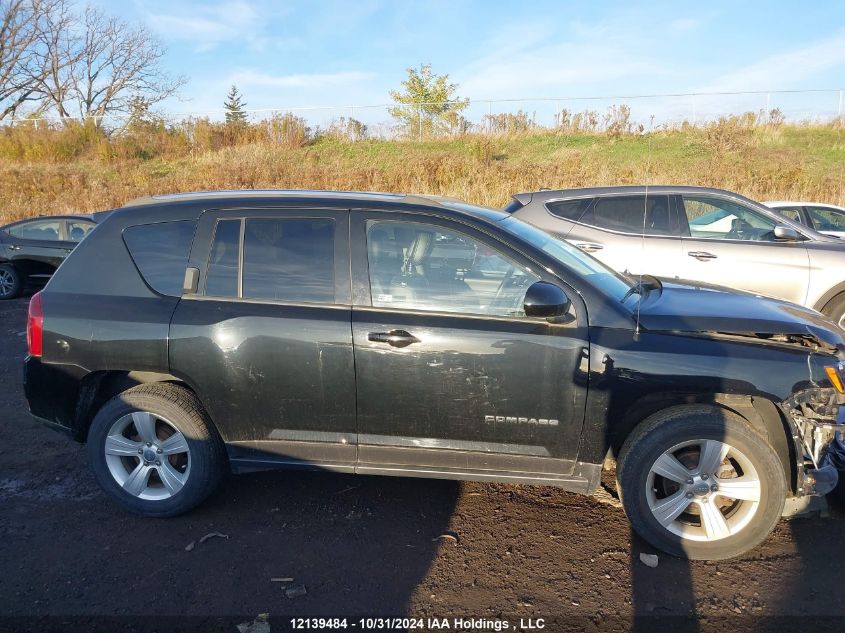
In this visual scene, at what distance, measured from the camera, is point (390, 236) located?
327 centimetres

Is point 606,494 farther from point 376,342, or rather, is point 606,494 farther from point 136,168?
point 136,168

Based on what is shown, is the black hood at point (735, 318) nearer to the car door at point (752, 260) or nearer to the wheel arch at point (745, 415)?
the wheel arch at point (745, 415)

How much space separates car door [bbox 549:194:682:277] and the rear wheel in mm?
1696

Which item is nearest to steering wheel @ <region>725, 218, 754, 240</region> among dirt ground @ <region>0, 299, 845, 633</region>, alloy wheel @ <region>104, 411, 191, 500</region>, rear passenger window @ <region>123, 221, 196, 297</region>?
dirt ground @ <region>0, 299, 845, 633</region>

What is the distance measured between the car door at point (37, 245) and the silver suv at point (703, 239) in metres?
8.13

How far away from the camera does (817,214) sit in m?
9.97

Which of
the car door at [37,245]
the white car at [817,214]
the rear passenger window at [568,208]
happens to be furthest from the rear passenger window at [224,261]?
the white car at [817,214]

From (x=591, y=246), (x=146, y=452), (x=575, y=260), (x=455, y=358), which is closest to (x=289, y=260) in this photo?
(x=455, y=358)

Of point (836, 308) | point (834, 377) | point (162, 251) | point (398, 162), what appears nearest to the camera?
point (834, 377)

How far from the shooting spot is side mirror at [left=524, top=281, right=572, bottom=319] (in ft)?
9.66

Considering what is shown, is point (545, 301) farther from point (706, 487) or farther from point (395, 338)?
point (706, 487)

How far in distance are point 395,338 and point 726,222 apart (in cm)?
553

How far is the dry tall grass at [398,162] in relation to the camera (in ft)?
60.8

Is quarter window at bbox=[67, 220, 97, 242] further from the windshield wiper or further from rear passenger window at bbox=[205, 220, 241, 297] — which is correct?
the windshield wiper
